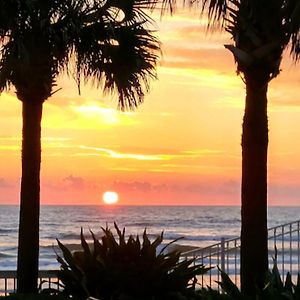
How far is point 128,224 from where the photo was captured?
69938 millimetres

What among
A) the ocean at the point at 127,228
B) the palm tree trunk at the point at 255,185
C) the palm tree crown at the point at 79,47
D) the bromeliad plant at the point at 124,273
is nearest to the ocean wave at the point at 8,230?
the ocean at the point at 127,228

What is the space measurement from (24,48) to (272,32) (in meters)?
3.45

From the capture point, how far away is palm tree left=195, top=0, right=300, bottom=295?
9.72 meters

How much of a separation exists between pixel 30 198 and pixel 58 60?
221cm

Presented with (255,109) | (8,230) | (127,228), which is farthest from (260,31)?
(127,228)

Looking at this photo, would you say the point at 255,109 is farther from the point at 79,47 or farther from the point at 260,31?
the point at 79,47

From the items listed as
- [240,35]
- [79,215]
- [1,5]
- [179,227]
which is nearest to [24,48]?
[1,5]

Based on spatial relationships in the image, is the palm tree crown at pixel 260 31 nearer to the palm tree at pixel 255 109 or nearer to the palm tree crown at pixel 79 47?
the palm tree at pixel 255 109

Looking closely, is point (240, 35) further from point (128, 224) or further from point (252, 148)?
point (128, 224)

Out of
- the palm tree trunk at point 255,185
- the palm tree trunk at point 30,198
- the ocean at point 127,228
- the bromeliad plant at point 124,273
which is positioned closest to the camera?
the bromeliad plant at point 124,273

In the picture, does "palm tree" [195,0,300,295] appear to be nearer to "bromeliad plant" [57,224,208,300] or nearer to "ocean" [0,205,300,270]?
"bromeliad plant" [57,224,208,300]

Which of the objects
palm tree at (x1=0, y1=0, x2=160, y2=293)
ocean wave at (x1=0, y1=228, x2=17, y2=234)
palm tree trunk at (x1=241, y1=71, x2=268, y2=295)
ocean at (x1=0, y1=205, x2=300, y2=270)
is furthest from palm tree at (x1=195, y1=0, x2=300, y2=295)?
ocean wave at (x1=0, y1=228, x2=17, y2=234)

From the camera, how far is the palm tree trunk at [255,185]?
32.2ft

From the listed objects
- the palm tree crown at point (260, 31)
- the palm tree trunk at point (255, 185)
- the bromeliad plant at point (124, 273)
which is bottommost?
the bromeliad plant at point (124, 273)
